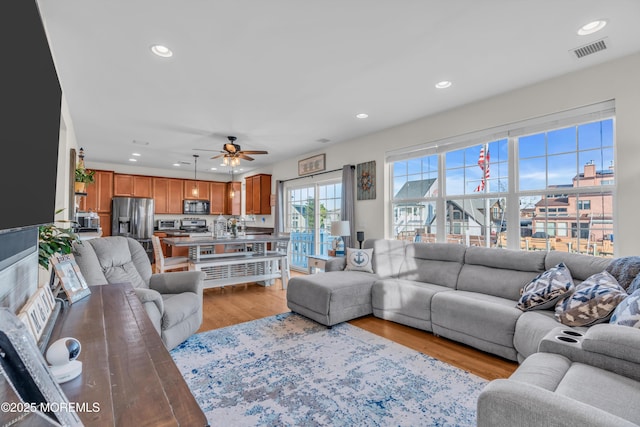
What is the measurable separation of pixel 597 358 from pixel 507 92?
9.24 feet

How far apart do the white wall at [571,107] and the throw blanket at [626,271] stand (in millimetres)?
396

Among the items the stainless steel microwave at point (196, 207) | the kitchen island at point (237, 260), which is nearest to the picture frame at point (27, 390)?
the kitchen island at point (237, 260)

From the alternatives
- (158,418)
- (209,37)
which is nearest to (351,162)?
(209,37)

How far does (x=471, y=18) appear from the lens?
211cm

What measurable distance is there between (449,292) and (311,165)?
3754mm

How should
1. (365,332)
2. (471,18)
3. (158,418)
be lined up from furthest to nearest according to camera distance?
(365,332), (471,18), (158,418)

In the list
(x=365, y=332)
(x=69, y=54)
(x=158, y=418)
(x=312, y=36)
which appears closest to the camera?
(x=158, y=418)

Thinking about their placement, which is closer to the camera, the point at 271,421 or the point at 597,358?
the point at 597,358

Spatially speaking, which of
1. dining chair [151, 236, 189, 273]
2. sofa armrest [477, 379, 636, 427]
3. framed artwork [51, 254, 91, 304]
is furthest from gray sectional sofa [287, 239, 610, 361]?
framed artwork [51, 254, 91, 304]

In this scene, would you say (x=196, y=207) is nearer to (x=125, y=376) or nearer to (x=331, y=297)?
(x=331, y=297)

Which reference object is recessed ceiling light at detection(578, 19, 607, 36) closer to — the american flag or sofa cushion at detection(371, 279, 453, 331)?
the american flag

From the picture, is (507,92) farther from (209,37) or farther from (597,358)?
(209,37)

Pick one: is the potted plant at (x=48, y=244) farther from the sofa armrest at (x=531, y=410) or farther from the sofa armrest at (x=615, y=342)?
the sofa armrest at (x=615, y=342)

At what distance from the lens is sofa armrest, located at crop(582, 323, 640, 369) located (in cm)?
144
